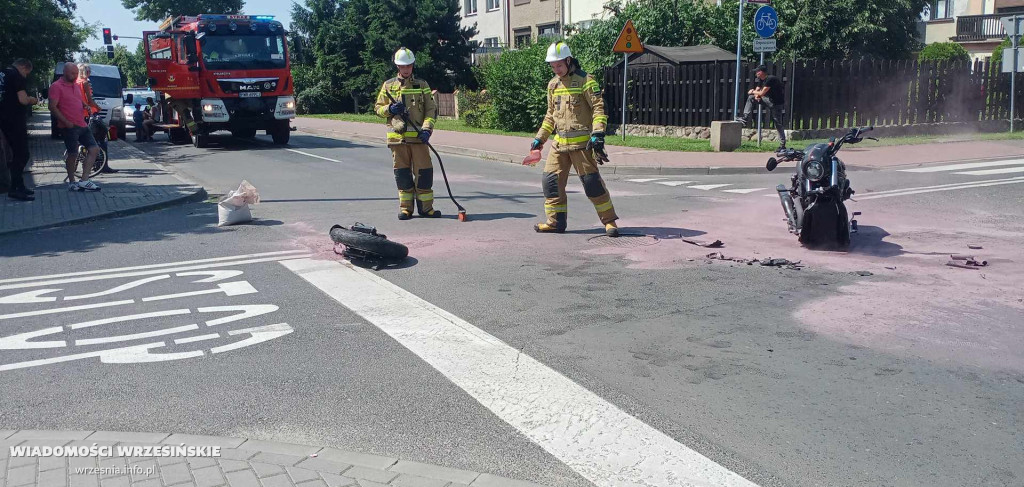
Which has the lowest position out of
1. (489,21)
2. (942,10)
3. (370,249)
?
(370,249)

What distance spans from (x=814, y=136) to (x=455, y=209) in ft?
37.8

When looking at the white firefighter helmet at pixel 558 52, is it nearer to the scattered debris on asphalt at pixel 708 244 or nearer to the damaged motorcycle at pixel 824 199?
the scattered debris on asphalt at pixel 708 244

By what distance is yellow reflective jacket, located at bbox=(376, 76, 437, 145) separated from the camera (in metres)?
9.89

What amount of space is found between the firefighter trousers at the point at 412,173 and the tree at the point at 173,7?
6810 centimetres

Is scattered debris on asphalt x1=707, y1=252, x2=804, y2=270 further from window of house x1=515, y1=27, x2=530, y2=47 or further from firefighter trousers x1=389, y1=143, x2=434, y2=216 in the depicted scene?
window of house x1=515, y1=27, x2=530, y2=47

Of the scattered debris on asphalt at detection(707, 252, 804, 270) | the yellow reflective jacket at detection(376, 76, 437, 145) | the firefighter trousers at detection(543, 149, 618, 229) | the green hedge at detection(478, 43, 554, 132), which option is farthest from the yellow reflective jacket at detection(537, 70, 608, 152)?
the green hedge at detection(478, 43, 554, 132)

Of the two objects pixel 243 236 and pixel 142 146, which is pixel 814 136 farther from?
pixel 142 146

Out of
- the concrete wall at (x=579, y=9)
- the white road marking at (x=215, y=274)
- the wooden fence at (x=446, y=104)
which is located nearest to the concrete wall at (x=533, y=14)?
the concrete wall at (x=579, y=9)

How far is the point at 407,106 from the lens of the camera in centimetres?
999

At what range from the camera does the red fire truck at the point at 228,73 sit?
21.7 metres

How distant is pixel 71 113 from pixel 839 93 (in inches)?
632

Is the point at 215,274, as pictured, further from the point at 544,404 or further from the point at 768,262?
the point at 768,262

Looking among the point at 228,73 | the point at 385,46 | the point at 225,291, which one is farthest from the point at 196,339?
the point at 385,46

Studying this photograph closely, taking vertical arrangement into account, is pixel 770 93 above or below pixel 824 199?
above
